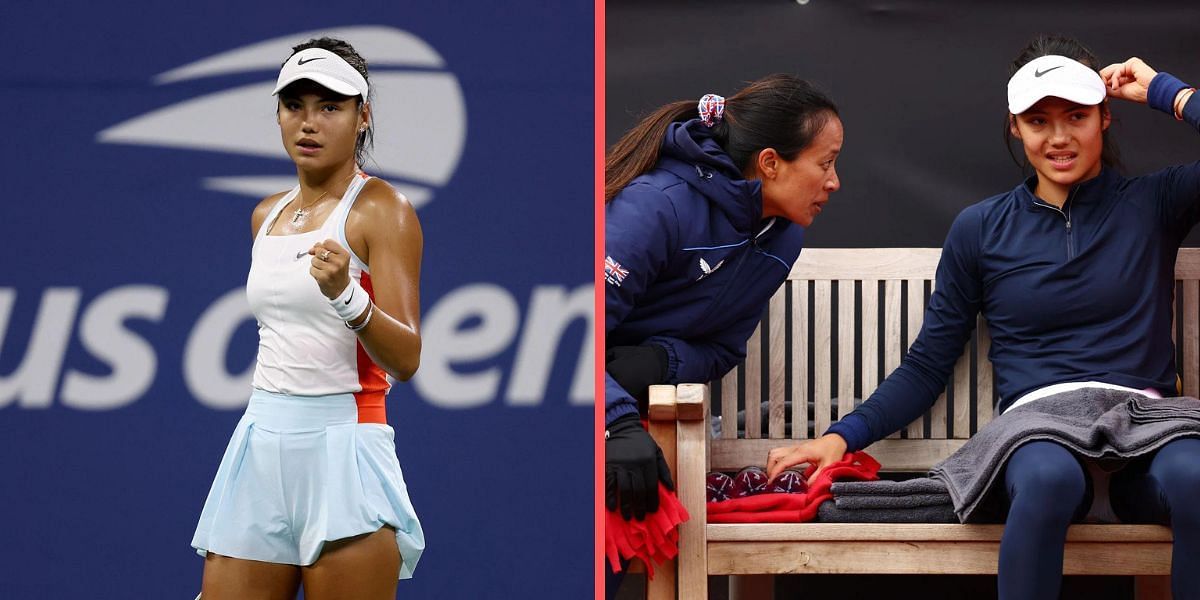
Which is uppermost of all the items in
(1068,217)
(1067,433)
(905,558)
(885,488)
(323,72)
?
(323,72)

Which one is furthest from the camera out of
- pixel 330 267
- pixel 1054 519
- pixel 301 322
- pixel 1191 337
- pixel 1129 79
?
pixel 1191 337

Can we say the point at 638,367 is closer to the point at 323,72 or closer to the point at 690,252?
the point at 690,252

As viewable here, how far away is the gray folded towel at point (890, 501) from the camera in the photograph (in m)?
2.23

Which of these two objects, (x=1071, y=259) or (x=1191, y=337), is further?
(x=1191, y=337)

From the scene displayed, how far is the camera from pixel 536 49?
67.7 inches

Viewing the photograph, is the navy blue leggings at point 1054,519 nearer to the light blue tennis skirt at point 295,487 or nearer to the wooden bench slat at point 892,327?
the wooden bench slat at point 892,327

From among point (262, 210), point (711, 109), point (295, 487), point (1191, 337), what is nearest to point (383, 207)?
point (262, 210)

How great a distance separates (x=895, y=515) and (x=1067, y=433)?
306 millimetres

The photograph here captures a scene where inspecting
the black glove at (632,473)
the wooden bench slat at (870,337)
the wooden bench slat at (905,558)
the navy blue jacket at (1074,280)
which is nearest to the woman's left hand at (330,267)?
the black glove at (632,473)

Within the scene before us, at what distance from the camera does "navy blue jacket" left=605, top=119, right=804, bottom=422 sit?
236cm

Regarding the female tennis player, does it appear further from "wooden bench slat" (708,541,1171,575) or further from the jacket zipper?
the jacket zipper

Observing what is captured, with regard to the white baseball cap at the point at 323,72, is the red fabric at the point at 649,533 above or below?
below

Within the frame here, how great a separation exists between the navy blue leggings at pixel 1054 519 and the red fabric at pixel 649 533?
0.51 m

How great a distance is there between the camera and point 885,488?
2246mm
